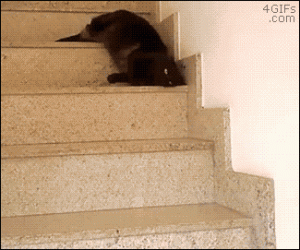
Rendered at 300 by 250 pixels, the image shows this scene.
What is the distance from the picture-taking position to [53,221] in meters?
1.19

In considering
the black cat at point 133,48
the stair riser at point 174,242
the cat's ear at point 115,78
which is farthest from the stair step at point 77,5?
the stair riser at point 174,242

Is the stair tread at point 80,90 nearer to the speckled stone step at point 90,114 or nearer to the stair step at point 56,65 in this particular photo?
the speckled stone step at point 90,114

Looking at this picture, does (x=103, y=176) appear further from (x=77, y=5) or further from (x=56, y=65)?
(x=77, y=5)

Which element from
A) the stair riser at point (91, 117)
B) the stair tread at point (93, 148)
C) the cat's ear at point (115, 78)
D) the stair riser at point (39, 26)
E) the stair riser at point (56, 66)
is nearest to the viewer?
the stair tread at point (93, 148)

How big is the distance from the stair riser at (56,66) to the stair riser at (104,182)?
2.02ft

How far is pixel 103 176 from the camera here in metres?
1.33

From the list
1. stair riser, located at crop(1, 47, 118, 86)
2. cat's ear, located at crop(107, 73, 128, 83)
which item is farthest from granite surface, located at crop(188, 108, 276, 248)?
stair riser, located at crop(1, 47, 118, 86)

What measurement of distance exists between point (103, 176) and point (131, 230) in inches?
11.1

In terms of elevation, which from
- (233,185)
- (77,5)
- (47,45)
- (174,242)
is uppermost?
(77,5)

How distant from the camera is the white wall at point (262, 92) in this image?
1.05 metres

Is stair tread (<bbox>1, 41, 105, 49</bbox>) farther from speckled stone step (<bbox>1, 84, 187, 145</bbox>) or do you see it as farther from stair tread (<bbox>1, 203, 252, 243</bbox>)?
stair tread (<bbox>1, 203, 252, 243</bbox>)

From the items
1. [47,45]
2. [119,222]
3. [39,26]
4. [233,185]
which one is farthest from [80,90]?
[39,26]

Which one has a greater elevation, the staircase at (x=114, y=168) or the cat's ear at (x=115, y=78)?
the cat's ear at (x=115, y=78)

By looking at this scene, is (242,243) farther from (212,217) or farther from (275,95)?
(275,95)
